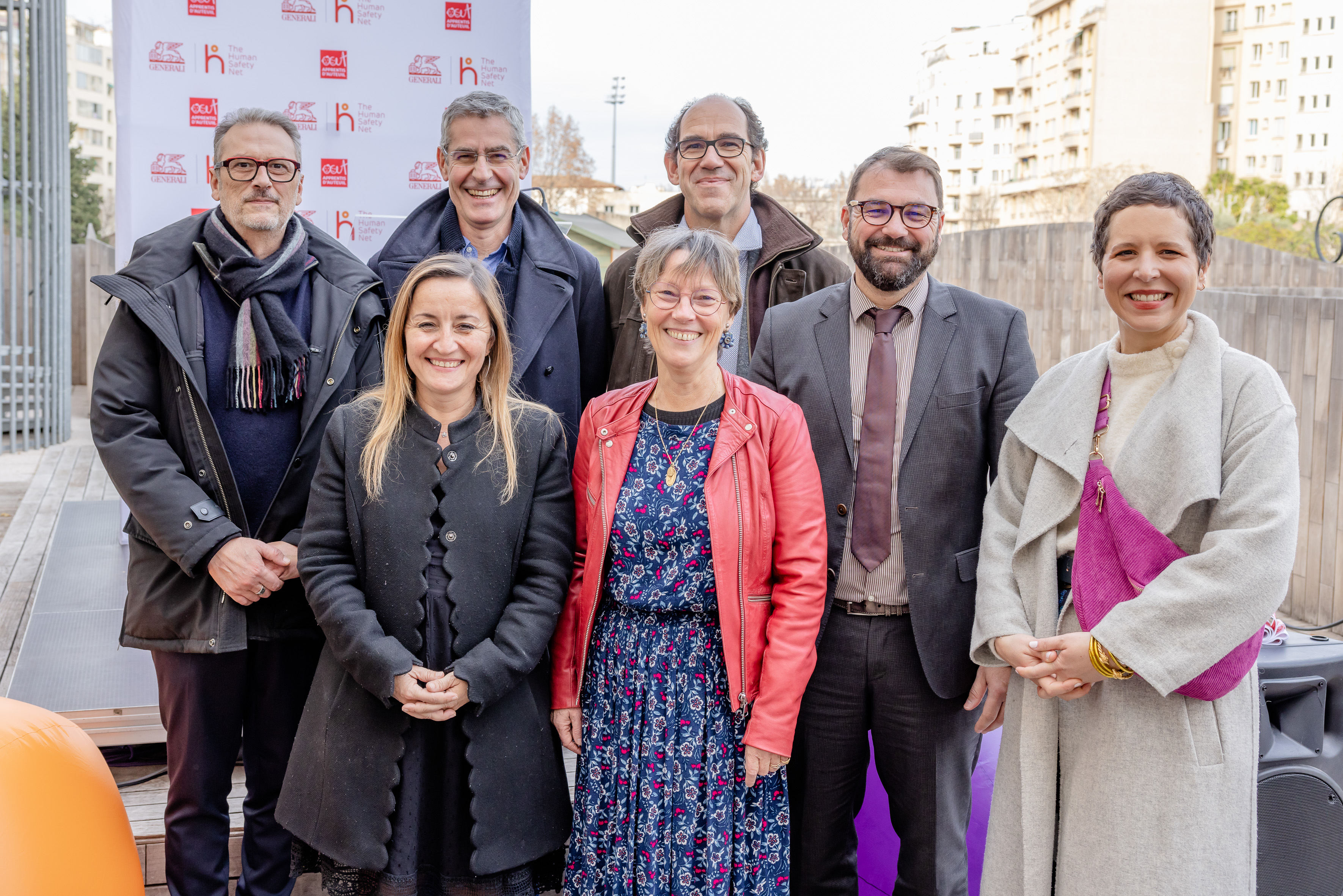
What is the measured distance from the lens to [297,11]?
4.22 meters

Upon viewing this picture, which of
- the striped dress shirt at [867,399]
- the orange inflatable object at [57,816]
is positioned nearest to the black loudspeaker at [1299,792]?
the striped dress shirt at [867,399]

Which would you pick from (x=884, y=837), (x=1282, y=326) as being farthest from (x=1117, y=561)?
(x=1282, y=326)

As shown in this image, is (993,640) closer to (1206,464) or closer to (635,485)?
(1206,464)

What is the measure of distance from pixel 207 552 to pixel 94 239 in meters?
13.5

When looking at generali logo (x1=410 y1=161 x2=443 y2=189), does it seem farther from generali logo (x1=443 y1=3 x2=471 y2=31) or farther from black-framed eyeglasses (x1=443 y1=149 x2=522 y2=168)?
black-framed eyeglasses (x1=443 y1=149 x2=522 y2=168)

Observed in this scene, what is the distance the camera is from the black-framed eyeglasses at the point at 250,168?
2.61 m

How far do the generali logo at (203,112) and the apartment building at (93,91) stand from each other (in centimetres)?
7429

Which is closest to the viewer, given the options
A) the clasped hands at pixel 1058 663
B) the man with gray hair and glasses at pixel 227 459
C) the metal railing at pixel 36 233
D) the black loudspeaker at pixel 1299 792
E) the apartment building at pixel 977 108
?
the clasped hands at pixel 1058 663

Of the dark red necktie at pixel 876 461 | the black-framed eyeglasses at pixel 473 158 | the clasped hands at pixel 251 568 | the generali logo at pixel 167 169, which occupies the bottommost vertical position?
the clasped hands at pixel 251 568

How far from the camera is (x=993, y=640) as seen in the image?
2.20 m

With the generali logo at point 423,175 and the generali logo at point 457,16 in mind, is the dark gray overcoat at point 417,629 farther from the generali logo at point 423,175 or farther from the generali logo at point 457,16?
the generali logo at point 457,16

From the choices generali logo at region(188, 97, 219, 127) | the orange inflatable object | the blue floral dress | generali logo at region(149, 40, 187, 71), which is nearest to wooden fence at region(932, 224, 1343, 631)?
the blue floral dress

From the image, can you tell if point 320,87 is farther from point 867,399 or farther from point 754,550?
point 754,550

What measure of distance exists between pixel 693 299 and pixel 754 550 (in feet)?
1.84
